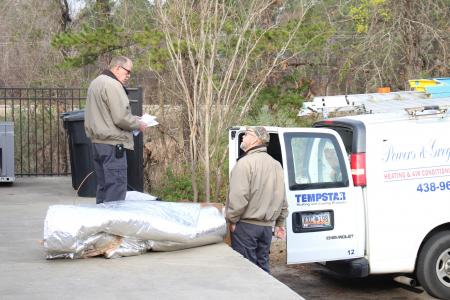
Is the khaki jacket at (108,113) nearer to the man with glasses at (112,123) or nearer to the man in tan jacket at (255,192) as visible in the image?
the man with glasses at (112,123)

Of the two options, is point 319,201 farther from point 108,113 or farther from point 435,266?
point 108,113

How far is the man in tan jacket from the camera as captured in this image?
664 centimetres

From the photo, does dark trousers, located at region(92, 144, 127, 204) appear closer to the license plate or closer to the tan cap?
the tan cap

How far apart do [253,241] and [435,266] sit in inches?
84.2

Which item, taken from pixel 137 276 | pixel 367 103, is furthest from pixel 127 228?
pixel 367 103

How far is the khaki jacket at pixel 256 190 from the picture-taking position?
663 centimetres

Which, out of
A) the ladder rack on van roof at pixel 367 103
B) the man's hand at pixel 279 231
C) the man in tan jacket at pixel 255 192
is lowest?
the man's hand at pixel 279 231

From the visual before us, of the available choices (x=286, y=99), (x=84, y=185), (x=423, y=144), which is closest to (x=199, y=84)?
(x=84, y=185)

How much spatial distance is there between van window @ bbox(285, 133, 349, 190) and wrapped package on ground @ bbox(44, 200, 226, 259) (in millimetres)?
945

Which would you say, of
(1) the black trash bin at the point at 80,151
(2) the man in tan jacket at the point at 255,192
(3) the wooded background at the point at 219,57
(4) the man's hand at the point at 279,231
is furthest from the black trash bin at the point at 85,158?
(2) the man in tan jacket at the point at 255,192

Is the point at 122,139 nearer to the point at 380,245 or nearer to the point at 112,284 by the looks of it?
the point at 112,284

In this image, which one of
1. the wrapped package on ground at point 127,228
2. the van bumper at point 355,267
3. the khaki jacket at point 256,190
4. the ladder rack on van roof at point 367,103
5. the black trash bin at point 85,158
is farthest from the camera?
the black trash bin at point 85,158

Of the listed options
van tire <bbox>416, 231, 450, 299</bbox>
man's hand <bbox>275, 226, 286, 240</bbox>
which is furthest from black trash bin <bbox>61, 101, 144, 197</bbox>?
van tire <bbox>416, 231, 450, 299</bbox>

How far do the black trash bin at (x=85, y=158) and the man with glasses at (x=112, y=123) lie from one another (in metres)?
2.28
